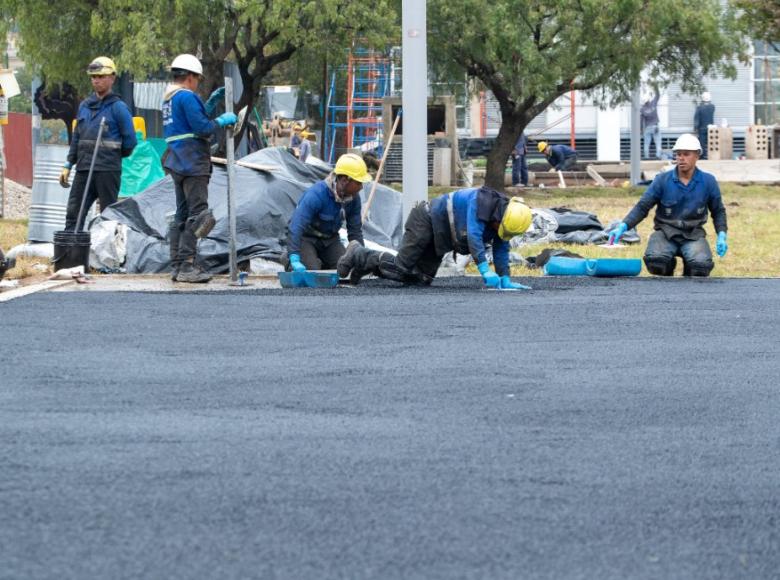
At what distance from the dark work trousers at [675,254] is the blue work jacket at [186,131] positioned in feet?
12.2

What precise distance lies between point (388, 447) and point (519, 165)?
24136 mm

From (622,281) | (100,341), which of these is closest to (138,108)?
(622,281)

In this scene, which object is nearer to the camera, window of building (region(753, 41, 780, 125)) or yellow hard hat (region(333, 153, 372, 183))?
yellow hard hat (region(333, 153, 372, 183))

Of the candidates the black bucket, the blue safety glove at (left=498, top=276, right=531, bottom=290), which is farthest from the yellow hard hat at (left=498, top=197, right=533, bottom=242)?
the black bucket

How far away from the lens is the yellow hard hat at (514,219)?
1104 cm

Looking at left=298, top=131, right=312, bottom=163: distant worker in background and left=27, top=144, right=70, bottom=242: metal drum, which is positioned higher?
left=298, top=131, right=312, bottom=163: distant worker in background

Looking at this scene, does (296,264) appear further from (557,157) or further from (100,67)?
(557,157)

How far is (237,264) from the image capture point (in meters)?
13.4

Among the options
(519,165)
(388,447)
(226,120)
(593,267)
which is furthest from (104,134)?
(519,165)

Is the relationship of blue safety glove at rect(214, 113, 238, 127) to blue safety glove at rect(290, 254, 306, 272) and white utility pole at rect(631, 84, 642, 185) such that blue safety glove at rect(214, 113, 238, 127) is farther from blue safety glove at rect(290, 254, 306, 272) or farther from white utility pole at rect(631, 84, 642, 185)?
white utility pole at rect(631, 84, 642, 185)

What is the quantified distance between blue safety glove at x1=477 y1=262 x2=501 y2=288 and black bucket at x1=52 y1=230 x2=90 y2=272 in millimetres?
3483

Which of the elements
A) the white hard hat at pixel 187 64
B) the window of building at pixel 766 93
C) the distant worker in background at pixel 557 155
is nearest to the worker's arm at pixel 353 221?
the white hard hat at pixel 187 64

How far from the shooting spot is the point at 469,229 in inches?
436

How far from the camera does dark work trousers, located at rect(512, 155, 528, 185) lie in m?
29.4
